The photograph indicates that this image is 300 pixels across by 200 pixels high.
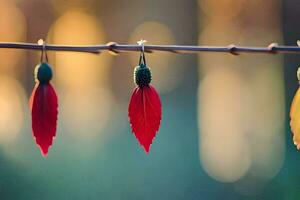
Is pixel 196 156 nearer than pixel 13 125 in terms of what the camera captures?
Yes

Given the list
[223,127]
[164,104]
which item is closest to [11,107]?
[164,104]

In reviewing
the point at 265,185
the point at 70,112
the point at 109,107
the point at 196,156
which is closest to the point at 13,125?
the point at 70,112

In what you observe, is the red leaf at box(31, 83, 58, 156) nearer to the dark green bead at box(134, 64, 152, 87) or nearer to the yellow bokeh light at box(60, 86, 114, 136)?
the dark green bead at box(134, 64, 152, 87)

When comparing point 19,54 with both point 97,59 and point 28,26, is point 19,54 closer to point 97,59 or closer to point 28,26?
point 28,26

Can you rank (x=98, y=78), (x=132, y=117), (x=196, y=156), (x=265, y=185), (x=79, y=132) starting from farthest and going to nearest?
(x=98, y=78) → (x=79, y=132) → (x=196, y=156) → (x=265, y=185) → (x=132, y=117)

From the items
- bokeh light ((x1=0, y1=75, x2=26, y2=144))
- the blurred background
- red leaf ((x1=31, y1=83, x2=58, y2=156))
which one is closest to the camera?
red leaf ((x1=31, y1=83, x2=58, y2=156))

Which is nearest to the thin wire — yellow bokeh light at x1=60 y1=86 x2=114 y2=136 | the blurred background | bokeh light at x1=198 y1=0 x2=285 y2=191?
the blurred background

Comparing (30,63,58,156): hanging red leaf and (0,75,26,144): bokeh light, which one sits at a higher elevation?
(0,75,26,144): bokeh light
